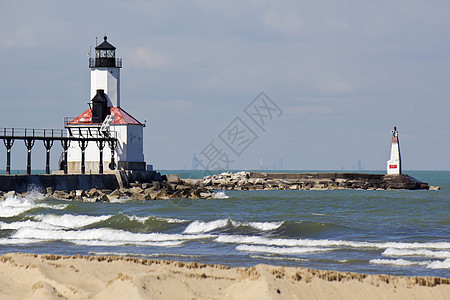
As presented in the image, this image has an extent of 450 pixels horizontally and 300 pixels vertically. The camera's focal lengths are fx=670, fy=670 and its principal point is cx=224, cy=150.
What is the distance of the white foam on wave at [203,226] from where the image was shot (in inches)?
912

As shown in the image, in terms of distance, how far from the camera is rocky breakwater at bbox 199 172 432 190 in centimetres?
5984

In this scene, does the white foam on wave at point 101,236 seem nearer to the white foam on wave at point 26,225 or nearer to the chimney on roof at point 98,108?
the white foam on wave at point 26,225

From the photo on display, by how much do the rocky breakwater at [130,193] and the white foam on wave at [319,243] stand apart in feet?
65.0

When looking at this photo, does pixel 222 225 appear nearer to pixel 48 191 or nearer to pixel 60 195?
pixel 60 195

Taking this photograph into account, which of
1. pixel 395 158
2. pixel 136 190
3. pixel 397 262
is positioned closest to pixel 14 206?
pixel 136 190

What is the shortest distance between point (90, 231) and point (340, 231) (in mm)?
8423

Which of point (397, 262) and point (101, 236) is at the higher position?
point (397, 262)

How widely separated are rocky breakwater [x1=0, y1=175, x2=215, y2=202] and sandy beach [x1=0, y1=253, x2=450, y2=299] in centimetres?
2517

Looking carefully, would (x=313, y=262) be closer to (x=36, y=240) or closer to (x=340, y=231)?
(x=340, y=231)

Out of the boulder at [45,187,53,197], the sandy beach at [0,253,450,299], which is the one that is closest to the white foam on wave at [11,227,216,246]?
the sandy beach at [0,253,450,299]

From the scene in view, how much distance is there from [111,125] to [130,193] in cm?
681

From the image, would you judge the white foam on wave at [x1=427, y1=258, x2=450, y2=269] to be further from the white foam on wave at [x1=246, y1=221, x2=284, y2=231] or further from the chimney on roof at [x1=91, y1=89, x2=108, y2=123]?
the chimney on roof at [x1=91, y1=89, x2=108, y2=123]

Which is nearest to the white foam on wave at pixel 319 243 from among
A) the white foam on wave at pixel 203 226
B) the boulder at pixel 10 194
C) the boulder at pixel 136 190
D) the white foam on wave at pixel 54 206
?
the white foam on wave at pixel 203 226

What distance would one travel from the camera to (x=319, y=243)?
19.1 meters
